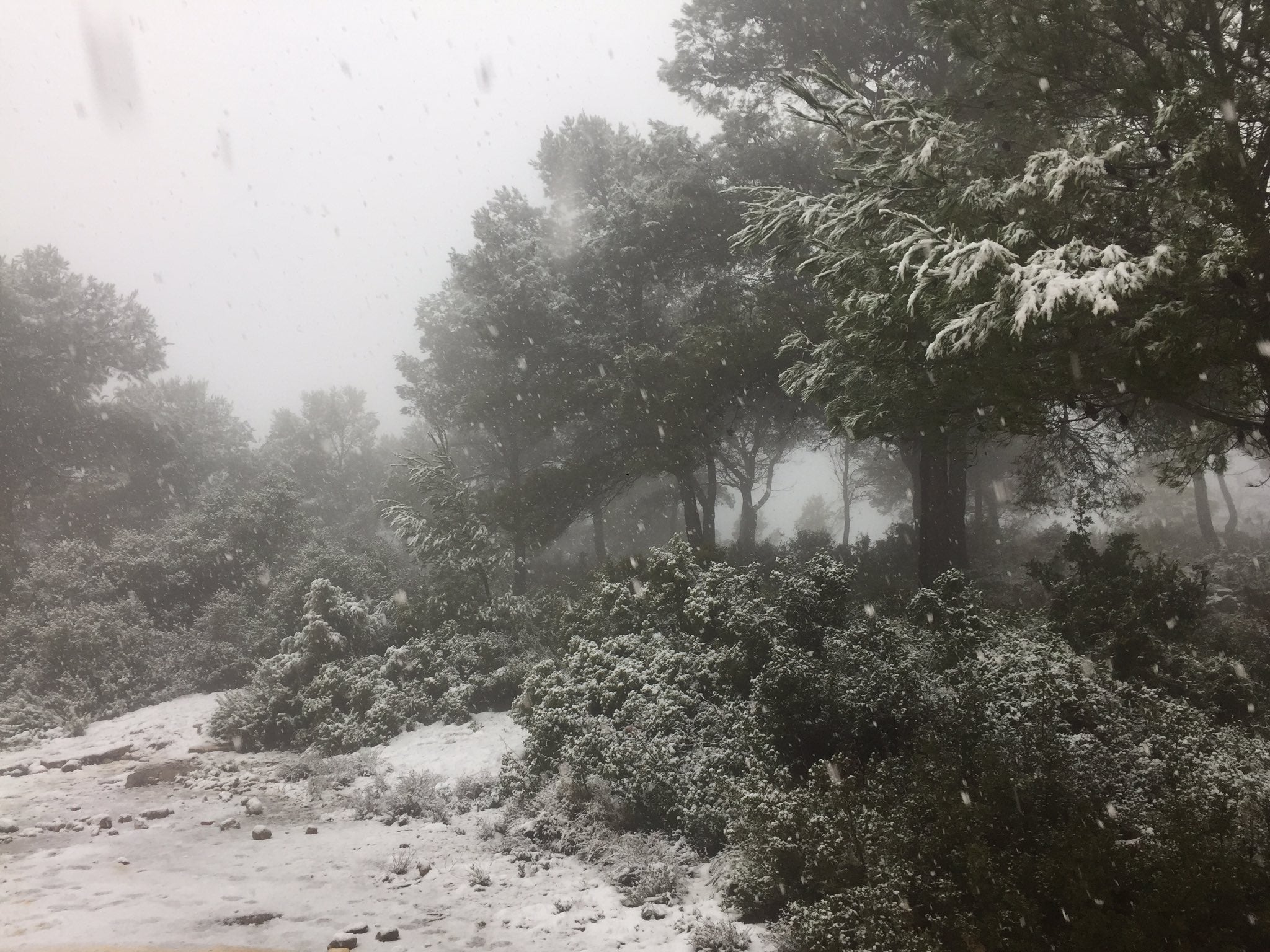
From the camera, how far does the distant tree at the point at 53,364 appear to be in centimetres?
2394

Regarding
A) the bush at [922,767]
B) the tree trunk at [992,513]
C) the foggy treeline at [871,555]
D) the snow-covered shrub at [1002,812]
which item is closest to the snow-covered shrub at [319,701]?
the foggy treeline at [871,555]

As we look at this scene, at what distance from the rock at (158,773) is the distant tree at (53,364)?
54.9ft

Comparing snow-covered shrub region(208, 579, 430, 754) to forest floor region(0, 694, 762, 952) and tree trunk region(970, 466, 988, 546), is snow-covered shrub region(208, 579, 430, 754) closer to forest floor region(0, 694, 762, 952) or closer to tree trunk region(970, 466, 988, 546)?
forest floor region(0, 694, 762, 952)

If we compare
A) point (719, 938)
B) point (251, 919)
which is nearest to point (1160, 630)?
point (719, 938)

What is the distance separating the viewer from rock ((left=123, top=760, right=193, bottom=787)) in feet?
33.4

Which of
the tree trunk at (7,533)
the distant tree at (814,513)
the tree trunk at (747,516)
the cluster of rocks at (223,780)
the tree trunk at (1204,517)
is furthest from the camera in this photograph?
the distant tree at (814,513)

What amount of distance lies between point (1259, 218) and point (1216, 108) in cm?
111

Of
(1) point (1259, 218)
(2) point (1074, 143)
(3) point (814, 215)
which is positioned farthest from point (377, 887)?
(1) point (1259, 218)

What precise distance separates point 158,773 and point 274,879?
5.91 meters

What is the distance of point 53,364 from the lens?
2516 centimetres

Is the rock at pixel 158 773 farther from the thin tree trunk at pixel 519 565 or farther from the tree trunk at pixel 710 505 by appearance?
the tree trunk at pixel 710 505

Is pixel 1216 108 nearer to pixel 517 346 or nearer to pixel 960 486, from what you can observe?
pixel 960 486

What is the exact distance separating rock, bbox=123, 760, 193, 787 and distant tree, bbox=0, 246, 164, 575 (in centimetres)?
1674

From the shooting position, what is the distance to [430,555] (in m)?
15.9
